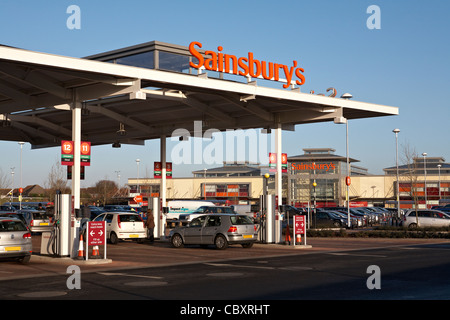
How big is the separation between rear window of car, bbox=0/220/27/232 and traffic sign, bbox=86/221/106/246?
2.21 metres

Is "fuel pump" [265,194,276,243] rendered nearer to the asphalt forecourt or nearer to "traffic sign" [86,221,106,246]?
the asphalt forecourt

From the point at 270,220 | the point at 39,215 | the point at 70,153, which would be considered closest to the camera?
the point at 70,153

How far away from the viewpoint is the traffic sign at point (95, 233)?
20312 mm

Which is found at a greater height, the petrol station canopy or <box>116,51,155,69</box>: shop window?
<box>116,51,155,69</box>: shop window

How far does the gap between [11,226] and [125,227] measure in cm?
1004

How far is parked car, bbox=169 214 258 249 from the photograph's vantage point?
25844mm

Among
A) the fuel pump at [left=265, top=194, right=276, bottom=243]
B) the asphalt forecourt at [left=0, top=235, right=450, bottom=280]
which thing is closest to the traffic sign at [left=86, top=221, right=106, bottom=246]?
the asphalt forecourt at [left=0, top=235, right=450, bottom=280]

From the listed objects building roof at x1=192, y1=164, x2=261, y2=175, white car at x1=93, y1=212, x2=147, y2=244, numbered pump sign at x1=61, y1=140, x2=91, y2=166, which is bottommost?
white car at x1=93, y1=212, x2=147, y2=244

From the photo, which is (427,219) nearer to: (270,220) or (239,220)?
(270,220)

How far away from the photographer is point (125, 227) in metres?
30.1

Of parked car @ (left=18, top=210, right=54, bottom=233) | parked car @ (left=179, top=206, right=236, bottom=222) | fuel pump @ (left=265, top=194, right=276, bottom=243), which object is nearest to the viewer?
fuel pump @ (left=265, top=194, right=276, bottom=243)

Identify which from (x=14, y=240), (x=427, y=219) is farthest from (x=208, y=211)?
(x=14, y=240)

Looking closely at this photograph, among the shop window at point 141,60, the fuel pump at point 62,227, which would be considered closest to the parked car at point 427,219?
the shop window at point 141,60
